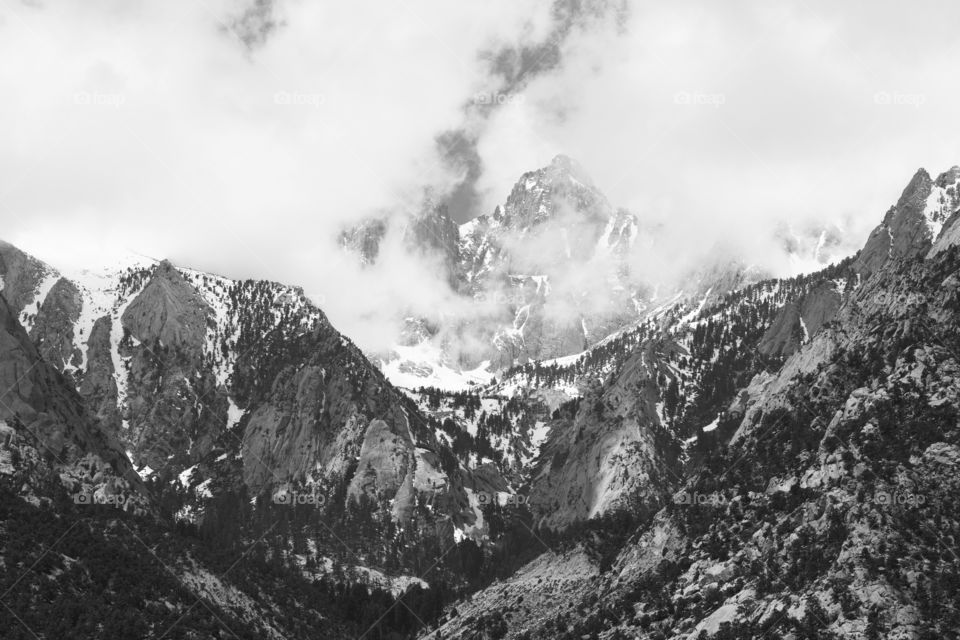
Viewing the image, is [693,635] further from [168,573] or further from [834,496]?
[168,573]

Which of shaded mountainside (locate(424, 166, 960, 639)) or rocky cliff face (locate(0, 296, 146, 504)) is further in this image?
rocky cliff face (locate(0, 296, 146, 504))

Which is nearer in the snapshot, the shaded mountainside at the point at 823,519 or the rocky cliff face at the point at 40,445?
the shaded mountainside at the point at 823,519

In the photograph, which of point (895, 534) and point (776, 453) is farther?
point (776, 453)

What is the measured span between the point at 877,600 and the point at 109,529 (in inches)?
4303

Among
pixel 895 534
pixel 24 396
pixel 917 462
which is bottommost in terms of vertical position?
pixel 895 534

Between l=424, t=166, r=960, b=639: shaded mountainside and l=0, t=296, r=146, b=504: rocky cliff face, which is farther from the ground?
l=0, t=296, r=146, b=504: rocky cliff face

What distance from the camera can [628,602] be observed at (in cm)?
12262

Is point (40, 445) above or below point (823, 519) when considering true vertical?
above

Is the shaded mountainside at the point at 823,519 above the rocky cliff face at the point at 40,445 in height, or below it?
below

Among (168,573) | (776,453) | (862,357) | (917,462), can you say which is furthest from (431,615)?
(917,462)

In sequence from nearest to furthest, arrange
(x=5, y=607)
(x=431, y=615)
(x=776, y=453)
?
(x=5, y=607) → (x=776, y=453) → (x=431, y=615)

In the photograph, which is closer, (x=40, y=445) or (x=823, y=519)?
(x=823, y=519)

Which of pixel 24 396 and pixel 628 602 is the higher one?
pixel 24 396

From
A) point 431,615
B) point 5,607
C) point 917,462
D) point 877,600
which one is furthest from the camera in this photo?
point 431,615
